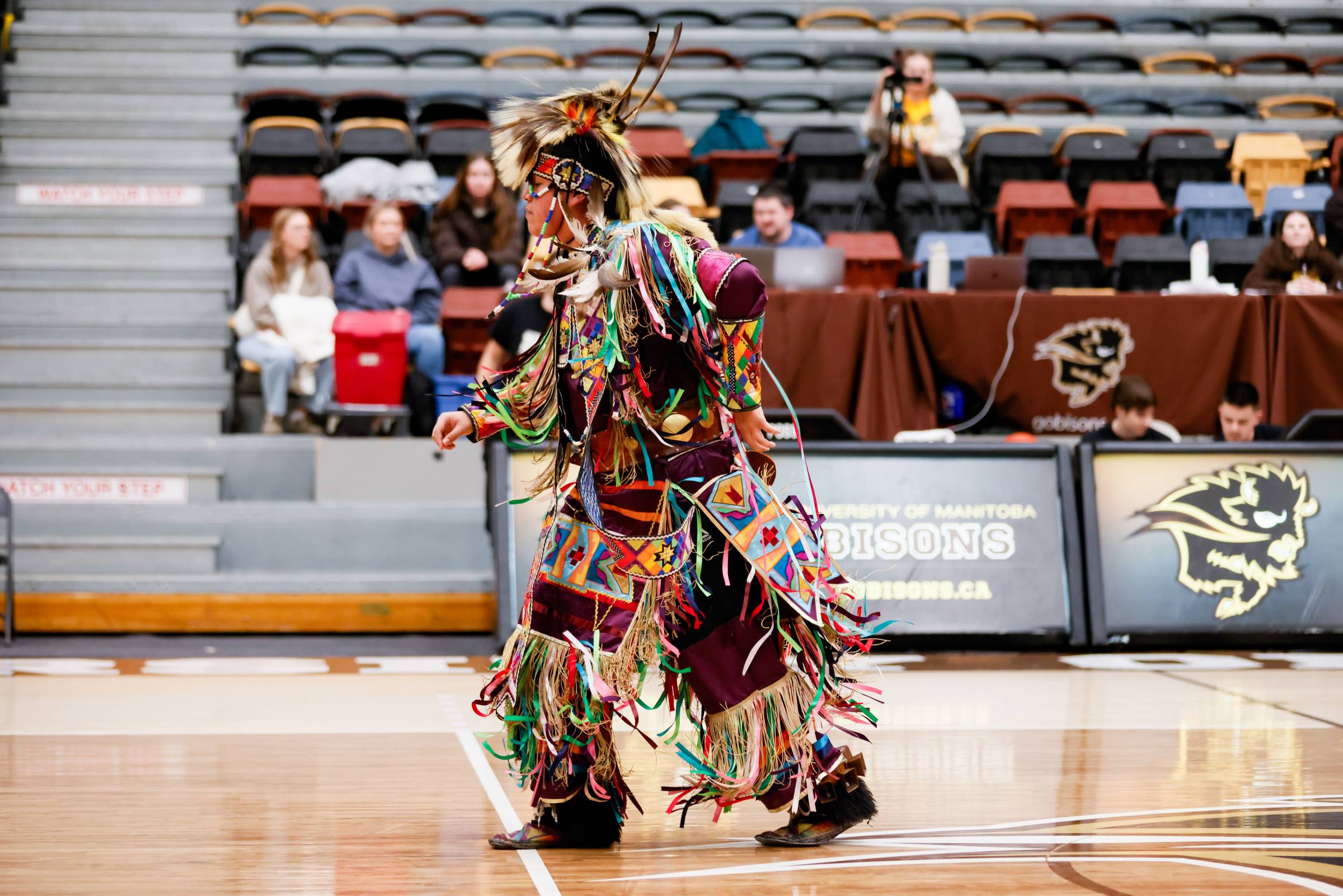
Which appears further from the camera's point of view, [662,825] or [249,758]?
[249,758]

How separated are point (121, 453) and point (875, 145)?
17.5ft

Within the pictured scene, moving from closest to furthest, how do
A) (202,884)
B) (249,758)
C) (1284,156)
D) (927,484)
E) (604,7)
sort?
(202,884)
(249,758)
(927,484)
(1284,156)
(604,7)

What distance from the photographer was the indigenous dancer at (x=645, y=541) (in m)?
3.06

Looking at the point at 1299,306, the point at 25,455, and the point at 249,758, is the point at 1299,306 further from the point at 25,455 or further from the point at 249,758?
the point at 25,455

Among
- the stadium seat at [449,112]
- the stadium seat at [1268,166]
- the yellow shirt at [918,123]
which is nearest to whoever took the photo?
the yellow shirt at [918,123]

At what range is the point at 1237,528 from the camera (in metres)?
6.31

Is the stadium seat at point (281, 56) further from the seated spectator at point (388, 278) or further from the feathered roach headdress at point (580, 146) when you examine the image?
the feathered roach headdress at point (580, 146)

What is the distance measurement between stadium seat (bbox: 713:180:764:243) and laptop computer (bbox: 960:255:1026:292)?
223 cm

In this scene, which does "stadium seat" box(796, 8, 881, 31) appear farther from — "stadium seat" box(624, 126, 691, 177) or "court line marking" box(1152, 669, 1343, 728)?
"court line marking" box(1152, 669, 1343, 728)

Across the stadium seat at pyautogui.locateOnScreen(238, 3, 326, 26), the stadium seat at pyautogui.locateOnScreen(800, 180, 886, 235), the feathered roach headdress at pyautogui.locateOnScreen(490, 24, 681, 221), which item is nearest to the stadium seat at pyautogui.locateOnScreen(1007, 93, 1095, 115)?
the stadium seat at pyautogui.locateOnScreen(800, 180, 886, 235)

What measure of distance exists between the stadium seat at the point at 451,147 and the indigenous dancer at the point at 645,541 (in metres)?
7.20

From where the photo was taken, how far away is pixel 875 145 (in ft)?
34.1

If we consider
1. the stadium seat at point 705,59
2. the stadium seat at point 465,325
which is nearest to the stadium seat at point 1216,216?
the stadium seat at point 705,59

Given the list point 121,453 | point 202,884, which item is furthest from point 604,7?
point 202,884
